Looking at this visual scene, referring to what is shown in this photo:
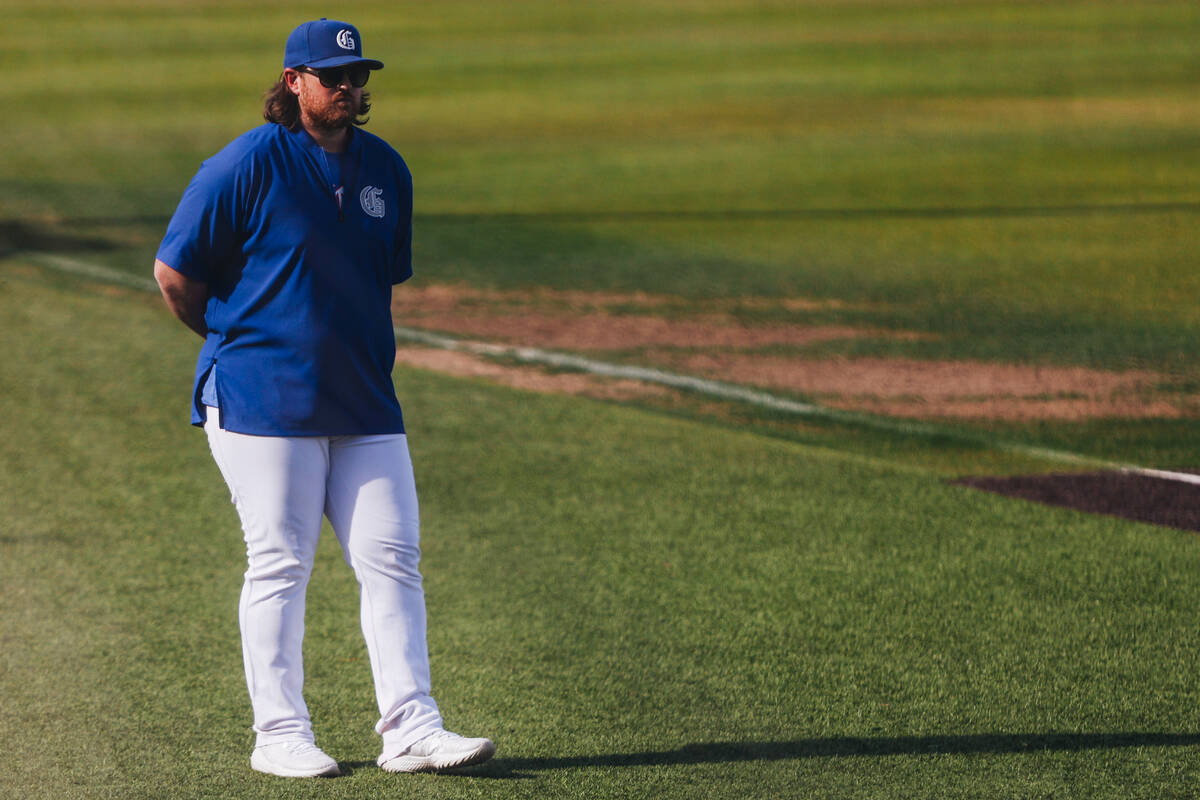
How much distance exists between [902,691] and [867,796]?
2.73 ft

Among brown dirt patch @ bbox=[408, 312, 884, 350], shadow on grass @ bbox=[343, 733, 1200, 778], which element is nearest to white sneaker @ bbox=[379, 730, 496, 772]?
shadow on grass @ bbox=[343, 733, 1200, 778]

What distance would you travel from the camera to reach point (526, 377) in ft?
33.6

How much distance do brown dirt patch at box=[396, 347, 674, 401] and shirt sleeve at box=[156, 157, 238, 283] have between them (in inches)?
218

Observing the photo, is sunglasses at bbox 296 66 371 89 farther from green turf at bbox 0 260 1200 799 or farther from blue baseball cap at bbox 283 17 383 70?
green turf at bbox 0 260 1200 799

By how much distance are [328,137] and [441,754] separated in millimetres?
1806

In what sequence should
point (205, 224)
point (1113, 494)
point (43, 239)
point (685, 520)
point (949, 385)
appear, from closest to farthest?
point (205, 224), point (685, 520), point (1113, 494), point (949, 385), point (43, 239)

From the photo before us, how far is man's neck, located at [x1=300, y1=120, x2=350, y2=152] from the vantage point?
442 cm

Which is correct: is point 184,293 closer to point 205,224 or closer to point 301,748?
point 205,224

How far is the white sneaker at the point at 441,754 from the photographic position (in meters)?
4.42

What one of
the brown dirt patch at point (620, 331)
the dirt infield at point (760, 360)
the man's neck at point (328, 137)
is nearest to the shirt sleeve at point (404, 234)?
the man's neck at point (328, 137)

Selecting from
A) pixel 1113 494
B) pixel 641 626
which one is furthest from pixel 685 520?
pixel 1113 494

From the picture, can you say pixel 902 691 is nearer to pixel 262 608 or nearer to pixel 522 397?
pixel 262 608

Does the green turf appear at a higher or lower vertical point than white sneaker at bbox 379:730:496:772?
lower

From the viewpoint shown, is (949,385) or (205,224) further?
(949,385)
